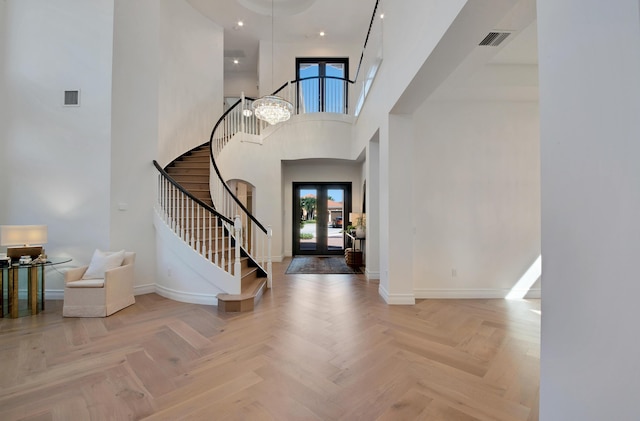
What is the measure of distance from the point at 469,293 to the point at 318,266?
355cm

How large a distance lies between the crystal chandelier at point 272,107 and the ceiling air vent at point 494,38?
4.12 meters

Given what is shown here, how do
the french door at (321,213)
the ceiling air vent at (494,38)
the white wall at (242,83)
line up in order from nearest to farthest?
the ceiling air vent at (494,38) < the french door at (321,213) < the white wall at (242,83)

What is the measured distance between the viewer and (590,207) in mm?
1009

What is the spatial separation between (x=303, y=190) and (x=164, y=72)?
4.81 metres

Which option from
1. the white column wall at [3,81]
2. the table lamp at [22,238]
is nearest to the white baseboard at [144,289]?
the table lamp at [22,238]

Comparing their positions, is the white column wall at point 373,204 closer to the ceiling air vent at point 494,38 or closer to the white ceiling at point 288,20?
the ceiling air vent at point 494,38

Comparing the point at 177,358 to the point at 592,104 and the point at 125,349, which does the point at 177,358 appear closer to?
the point at 125,349

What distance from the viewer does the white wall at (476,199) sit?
13.6ft

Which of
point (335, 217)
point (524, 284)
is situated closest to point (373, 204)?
point (524, 284)

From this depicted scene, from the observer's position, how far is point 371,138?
5.10 meters

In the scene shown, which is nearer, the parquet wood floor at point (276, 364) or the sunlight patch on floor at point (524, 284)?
the parquet wood floor at point (276, 364)

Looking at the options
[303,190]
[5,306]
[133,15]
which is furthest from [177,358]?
[303,190]

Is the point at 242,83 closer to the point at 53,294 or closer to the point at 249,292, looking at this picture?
the point at 53,294

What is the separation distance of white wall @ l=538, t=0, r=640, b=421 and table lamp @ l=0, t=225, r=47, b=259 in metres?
5.49
